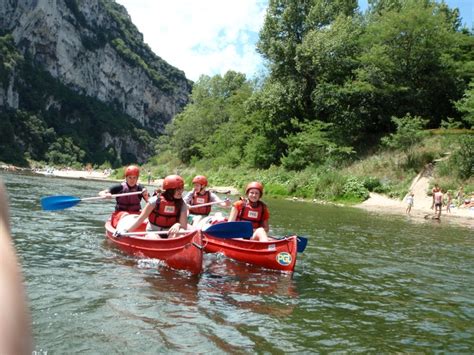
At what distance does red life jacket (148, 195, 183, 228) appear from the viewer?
8.27 metres

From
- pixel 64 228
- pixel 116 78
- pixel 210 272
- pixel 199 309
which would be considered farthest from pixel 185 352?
pixel 116 78

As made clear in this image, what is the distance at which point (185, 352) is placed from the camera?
4270mm

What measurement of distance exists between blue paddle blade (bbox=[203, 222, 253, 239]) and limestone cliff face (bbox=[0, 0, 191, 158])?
353 ft

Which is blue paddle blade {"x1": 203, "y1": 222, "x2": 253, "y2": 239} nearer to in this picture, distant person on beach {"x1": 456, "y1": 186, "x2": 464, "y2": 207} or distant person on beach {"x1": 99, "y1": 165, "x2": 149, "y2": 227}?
distant person on beach {"x1": 99, "y1": 165, "x2": 149, "y2": 227}

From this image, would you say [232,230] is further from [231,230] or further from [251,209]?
[251,209]

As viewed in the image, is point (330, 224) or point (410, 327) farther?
point (330, 224)

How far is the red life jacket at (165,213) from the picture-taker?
27.1 feet

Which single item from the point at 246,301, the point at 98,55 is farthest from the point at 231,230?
the point at 98,55

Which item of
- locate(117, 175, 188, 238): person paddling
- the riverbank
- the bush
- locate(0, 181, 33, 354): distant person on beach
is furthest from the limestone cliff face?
locate(0, 181, 33, 354): distant person on beach

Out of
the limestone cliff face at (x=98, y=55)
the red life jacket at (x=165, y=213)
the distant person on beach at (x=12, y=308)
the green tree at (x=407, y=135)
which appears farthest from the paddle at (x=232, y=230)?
the limestone cliff face at (x=98, y=55)

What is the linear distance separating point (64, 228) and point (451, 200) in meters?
18.4

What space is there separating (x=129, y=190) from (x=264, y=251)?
12.6 feet

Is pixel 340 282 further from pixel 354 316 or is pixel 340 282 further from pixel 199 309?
pixel 199 309

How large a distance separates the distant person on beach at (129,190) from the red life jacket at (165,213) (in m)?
1.44
